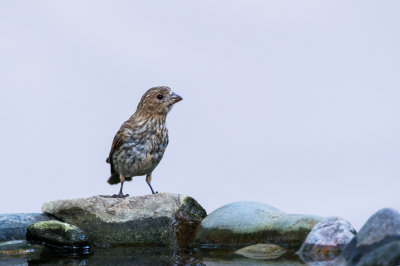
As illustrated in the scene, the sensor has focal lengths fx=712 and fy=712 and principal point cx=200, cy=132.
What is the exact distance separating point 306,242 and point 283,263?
0.63 m

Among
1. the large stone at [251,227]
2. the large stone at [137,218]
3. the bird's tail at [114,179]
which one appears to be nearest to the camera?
the large stone at [251,227]

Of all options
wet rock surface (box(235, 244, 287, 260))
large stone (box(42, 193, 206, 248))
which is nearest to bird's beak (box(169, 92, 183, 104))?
large stone (box(42, 193, 206, 248))

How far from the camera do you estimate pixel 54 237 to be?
29.4ft

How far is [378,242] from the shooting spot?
7055 millimetres

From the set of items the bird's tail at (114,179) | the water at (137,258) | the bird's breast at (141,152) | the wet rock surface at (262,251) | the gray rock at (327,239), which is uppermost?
the bird's breast at (141,152)

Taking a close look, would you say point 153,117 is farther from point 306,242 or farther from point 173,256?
point 306,242

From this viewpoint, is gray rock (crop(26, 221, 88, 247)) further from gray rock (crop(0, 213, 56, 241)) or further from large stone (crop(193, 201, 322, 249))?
large stone (crop(193, 201, 322, 249))

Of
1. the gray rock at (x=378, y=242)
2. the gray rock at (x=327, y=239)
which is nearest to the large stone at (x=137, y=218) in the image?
the gray rock at (x=327, y=239)

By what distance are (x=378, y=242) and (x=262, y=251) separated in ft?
5.10

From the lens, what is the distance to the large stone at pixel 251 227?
27.7 feet

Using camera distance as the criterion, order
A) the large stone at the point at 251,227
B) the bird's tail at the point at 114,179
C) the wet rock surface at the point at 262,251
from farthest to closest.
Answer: the bird's tail at the point at 114,179, the large stone at the point at 251,227, the wet rock surface at the point at 262,251

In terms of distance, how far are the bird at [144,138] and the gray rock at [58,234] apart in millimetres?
1024

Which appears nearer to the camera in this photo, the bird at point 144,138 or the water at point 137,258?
the water at point 137,258

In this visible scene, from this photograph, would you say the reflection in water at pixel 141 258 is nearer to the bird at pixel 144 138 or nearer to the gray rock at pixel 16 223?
the gray rock at pixel 16 223
